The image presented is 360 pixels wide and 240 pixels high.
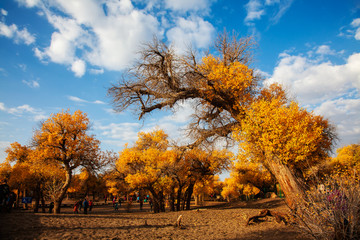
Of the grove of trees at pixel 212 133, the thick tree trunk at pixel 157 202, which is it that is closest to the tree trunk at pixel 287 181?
the grove of trees at pixel 212 133

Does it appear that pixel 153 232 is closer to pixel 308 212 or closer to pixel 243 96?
pixel 308 212

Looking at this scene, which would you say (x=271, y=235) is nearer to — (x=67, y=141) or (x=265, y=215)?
(x=265, y=215)

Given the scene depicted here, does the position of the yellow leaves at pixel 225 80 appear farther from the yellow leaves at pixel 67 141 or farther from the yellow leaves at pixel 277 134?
the yellow leaves at pixel 67 141

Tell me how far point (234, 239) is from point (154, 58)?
38.7 feet

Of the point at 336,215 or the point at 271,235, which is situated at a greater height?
the point at 336,215

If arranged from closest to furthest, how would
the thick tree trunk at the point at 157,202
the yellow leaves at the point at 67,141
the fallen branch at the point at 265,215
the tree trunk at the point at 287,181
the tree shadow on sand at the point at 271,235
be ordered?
the tree shadow on sand at the point at 271,235 → the fallen branch at the point at 265,215 → the tree trunk at the point at 287,181 → the yellow leaves at the point at 67,141 → the thick tree trunk at the point at 157,202

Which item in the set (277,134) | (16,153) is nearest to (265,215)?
(277,134)

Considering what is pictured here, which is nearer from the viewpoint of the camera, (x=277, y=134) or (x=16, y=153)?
(x=277, y=134)

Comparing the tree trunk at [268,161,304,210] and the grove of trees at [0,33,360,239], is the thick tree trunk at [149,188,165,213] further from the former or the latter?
the tree trunk at [268,161,304,210]

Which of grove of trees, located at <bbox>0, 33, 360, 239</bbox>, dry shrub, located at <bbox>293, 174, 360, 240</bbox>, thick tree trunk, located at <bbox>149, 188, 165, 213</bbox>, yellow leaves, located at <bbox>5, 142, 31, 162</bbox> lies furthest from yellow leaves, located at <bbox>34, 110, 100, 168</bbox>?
yellow leaves, located at <bbox>5, 142, 31, 162</bbox>

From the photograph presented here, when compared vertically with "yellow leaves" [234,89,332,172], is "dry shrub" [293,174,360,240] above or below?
below

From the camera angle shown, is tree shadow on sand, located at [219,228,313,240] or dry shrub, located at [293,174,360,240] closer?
dry shrub, located at [293,174,360,240]

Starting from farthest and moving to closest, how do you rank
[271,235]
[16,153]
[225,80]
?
[16,153], [225,80], [271,235]

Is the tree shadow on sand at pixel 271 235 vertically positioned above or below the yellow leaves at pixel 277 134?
below
